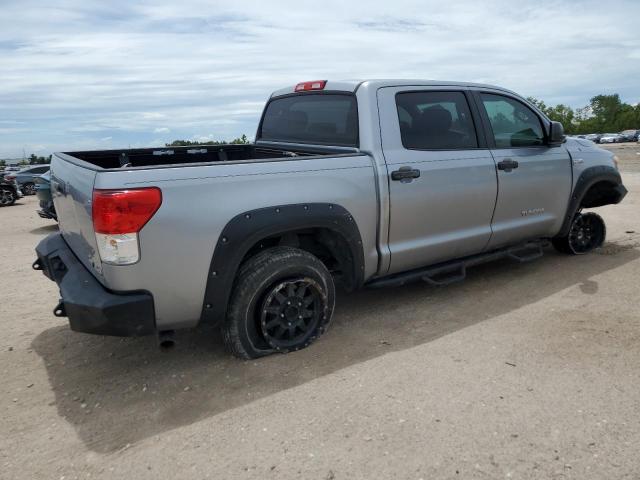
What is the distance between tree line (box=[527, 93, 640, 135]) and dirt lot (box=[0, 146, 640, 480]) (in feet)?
338

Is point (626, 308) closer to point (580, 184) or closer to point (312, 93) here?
point (580, 184)

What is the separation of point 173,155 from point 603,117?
115510mm

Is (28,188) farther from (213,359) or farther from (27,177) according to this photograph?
(213,359)

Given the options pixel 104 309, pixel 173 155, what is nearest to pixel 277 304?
pixel 104 309

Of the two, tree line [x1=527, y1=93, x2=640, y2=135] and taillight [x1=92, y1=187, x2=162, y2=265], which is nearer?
taillight [x1=92, y1=187, x2=162, y2=265]

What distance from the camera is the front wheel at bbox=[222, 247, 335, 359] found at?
3336mm

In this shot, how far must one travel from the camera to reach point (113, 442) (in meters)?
2.72

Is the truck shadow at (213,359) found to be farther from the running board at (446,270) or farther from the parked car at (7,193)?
the parked car at (7,193)

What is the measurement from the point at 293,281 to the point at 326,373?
0.62 m

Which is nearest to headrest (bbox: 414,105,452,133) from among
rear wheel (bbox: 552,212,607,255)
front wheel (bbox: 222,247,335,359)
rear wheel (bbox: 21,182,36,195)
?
front wheel (bbox: 222,247,335,359)

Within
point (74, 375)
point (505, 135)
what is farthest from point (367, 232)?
point (74, 375)

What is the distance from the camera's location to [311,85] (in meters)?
4.46

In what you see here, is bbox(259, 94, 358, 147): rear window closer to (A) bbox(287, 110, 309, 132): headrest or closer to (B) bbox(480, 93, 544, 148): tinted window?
(A) bbox(287, 110, 309, 132): headrest

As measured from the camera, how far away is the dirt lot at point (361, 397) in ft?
8.21
